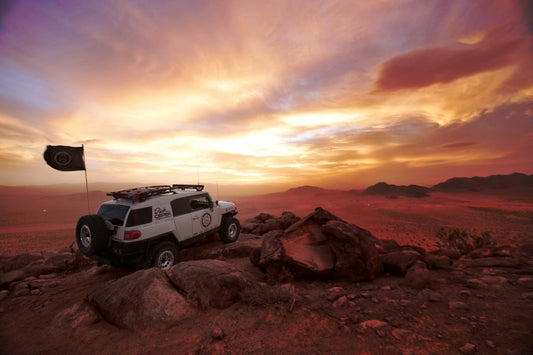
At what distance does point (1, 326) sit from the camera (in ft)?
14.4

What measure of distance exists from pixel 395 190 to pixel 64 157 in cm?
5198

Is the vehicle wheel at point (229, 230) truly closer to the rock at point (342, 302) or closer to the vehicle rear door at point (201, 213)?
the vehicle rear door at point (201, 213)

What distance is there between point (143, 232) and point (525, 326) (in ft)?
25.8

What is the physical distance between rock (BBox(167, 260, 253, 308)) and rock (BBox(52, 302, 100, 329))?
1.49 m

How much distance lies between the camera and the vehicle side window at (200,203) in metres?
7.88

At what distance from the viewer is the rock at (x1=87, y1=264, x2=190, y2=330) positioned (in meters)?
3.96

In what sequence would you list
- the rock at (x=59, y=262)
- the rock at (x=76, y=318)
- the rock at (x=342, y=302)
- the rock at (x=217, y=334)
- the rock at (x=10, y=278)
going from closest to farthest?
the rock at (x=217, y=334), the rock at (x=76, y=318), the rock at (x=342, y=302), the rock at (x=10, y=278), the rock at (x=59, y=262)

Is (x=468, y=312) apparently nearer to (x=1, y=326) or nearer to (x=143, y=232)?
(x=143, y=232)

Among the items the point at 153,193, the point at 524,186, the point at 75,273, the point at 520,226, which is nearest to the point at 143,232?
the point at 153,193

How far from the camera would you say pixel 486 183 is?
4756 centimetres

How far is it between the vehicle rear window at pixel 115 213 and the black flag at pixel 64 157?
13.2ft

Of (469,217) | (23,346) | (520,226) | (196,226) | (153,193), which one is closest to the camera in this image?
(23,346)

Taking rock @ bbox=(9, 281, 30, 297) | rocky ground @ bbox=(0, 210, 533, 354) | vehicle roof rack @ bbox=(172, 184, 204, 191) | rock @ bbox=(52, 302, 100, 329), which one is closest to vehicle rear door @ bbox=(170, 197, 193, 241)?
vehicle roof rack @ bbox=(172, 184, 204, 191)

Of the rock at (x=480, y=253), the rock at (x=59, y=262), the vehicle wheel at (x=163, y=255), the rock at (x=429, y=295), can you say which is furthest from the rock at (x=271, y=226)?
the rock at (x=59, y=262)
